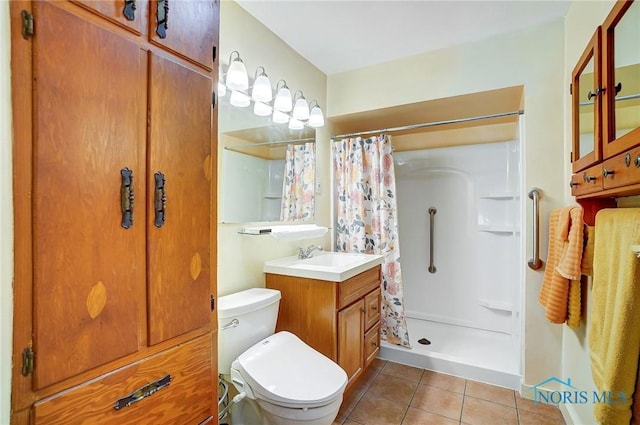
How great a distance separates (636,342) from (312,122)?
2157 millimetres

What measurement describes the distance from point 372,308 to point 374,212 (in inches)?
31.5

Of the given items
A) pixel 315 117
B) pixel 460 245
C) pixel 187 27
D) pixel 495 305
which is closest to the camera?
pixel 187 27

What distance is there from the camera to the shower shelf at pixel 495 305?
9.42 ft

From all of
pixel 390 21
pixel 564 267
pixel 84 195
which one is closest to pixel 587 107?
pixel 564 267

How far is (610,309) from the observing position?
99 centimetres

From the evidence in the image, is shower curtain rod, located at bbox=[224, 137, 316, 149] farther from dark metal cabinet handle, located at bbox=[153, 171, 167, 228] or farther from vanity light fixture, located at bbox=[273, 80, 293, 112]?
dark metal cabinet handle, located at bbox=[153, 171, 167, 228]

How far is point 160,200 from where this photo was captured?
89cm

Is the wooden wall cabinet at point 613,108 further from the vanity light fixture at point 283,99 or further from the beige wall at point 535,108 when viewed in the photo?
the vanity light fixture at point 283,99

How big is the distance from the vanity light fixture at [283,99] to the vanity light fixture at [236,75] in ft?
1.21

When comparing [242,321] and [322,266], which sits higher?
[322,266]

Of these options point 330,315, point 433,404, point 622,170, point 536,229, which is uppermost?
point 622,170

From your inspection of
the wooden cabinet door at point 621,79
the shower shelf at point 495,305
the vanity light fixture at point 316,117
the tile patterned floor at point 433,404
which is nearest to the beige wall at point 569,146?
the tile patterned floor at point 433,404

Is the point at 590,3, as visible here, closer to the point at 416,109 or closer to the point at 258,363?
the point at 416,109

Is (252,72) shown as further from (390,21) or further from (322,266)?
(322,266)
